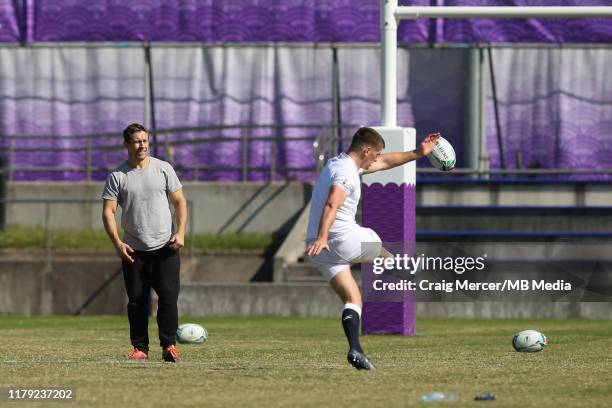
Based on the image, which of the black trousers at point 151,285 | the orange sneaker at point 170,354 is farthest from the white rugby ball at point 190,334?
the orange sneaker at point 170,354

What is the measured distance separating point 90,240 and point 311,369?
1375cm

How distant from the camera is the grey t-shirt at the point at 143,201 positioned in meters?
12.4

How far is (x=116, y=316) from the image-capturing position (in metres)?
22.3

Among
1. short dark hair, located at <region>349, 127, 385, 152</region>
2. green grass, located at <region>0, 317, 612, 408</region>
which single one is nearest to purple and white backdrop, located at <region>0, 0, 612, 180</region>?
green grass, located at <region>0, 317, 612, 408</region>

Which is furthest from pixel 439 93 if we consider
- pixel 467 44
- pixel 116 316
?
pixel 116 316

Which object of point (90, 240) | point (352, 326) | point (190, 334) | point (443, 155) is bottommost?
point (90, 240)

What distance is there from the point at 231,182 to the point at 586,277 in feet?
24.3

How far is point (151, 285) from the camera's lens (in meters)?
12.6

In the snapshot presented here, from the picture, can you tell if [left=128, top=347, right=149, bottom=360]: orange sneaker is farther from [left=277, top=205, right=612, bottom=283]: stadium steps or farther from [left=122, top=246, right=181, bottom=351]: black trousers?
[left=277, top=205, right=612, bottom=283]: stadium steps

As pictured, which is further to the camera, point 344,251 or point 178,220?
point 178,220

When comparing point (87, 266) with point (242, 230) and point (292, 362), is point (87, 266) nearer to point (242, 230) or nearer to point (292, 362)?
point (242, 230)

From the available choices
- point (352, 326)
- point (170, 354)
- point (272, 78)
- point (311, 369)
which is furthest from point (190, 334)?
point (272, 78)

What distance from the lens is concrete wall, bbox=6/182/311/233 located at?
981 inches

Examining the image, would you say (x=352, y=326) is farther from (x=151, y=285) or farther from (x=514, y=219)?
(x=514, y=219)
